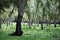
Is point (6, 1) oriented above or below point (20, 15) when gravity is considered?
above

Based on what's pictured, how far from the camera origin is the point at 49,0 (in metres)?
27.8

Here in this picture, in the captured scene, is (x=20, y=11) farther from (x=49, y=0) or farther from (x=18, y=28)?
(x=49, y=0)

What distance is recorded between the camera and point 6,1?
24.3m

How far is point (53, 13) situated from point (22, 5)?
736 inches

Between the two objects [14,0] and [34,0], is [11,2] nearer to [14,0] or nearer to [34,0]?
[14,0]

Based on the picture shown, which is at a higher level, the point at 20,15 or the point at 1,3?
the point at 1,3

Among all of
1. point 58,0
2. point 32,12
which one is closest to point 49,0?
point 58,0

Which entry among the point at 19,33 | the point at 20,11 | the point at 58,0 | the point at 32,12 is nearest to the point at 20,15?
the point at 20,11

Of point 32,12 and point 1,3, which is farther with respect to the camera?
point 32,12

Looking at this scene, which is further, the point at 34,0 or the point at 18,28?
the point at 34,0

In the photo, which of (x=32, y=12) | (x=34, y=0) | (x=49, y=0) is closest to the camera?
(x=49, y=0)

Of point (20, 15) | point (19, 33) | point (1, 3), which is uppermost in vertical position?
point (1, 3)

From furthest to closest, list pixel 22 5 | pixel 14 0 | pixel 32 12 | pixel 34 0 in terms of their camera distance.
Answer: pixel 32 12 < pixel 34 0 < pixel 14 0 < pixel 22 5

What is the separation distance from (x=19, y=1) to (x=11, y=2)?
8.30 ft
